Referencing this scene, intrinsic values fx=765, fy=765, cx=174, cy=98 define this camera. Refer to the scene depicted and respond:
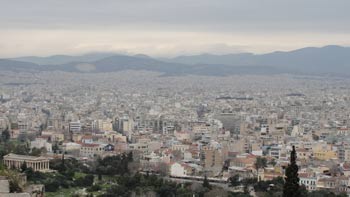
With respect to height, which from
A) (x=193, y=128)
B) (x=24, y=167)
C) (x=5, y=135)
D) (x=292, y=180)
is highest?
(x=292, y=180)

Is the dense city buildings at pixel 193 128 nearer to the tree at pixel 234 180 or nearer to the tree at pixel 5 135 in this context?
the tree at pixel 234 180

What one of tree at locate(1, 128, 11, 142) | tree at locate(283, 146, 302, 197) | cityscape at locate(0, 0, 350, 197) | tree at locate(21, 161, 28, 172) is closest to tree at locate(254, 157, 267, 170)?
cityscape at locate(0, 0, 350, 197)

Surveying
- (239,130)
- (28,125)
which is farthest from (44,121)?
(239,130)

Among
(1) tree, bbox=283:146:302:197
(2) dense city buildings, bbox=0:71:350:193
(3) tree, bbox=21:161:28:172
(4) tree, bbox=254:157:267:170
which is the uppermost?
(1) tree, bbox=283:146:302:197

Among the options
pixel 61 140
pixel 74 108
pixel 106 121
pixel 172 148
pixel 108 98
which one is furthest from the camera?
pixel 108 98

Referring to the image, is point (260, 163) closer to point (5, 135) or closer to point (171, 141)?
point (171, 141)

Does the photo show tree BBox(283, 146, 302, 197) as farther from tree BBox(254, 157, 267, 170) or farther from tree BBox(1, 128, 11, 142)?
tree BBox(1, 128, 11, 142)

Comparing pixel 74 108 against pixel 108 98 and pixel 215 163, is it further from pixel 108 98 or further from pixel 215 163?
A: pixel 215 163

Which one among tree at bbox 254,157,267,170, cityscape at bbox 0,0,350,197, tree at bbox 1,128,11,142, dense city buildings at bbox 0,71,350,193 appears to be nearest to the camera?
cityscape at bbox 0,0,350,197

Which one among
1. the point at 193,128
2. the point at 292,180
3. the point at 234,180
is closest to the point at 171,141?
the point at 193,128

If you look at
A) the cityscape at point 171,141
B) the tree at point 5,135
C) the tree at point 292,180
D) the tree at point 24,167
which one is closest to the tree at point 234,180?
the cityscape at point 171,141

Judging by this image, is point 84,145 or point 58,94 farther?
point 58,94
